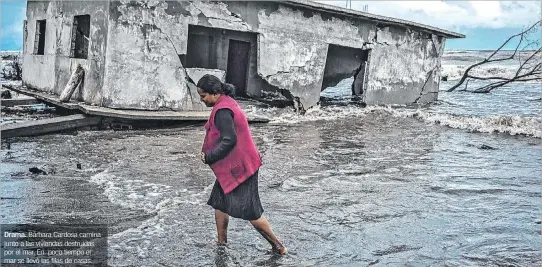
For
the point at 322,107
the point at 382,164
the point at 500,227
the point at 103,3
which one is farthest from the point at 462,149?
the point at 103,3

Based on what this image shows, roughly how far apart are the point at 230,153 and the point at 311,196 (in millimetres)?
2358

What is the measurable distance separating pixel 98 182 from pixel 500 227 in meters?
4.64

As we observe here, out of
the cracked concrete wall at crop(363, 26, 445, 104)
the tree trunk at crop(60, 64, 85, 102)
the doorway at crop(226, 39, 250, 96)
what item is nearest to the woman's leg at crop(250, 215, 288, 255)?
the tree trunk at crop(60, 64, 85, 102)

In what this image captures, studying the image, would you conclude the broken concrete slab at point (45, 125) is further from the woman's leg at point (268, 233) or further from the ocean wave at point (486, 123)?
the ocean wave at point (486, 123)

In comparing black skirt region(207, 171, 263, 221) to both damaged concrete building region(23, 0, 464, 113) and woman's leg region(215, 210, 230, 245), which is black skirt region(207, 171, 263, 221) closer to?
woman's leg region(215, 210, 230, 245)

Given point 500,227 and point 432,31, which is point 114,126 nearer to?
point 500,227

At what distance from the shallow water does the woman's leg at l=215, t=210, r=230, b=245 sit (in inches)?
4.5

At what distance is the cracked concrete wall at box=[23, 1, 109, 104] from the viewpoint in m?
10.4

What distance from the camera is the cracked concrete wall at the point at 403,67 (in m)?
14.3

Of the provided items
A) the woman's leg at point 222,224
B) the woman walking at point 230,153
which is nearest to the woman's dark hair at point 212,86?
the woman walking at point 230,153

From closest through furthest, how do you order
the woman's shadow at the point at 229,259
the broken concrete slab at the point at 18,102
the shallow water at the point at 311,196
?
the woman's shadow at the point at 229,259 < the shallow water at the point at 311,196 < the broken concrete slab at the point at 18,102

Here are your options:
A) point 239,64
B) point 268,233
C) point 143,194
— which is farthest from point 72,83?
point 268,233

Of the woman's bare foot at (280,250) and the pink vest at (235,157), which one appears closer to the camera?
the pink vest at (235,157)

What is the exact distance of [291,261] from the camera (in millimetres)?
4227
